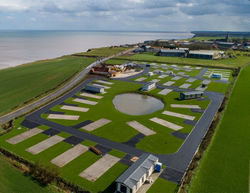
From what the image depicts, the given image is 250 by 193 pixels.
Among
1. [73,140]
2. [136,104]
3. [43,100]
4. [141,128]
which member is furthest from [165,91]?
[43,100]

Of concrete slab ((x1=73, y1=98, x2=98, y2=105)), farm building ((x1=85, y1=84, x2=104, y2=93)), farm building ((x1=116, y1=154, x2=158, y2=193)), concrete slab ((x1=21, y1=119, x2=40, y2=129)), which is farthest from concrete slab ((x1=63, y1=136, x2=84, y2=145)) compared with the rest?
farm building ((x1=85, y1=84, x2=104, y2=93))

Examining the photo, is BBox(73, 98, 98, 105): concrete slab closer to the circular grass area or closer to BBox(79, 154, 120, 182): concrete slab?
the circular grass area

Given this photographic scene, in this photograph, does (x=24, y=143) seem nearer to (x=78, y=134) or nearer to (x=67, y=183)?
(x=78, y=134)

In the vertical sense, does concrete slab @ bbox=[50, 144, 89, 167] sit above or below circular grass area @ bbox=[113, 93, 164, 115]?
below

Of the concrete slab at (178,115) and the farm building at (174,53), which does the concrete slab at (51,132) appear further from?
the farm building at (174,53)

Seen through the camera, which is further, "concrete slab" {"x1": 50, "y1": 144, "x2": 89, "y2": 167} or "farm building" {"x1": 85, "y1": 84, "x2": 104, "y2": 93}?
"farm building" {"x1": 85, "y1": 84, "x2": 104, "y2": 93}

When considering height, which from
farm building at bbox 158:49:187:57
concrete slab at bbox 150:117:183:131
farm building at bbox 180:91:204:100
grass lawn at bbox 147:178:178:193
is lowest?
grass lawn at bbox 147:178:178:193
